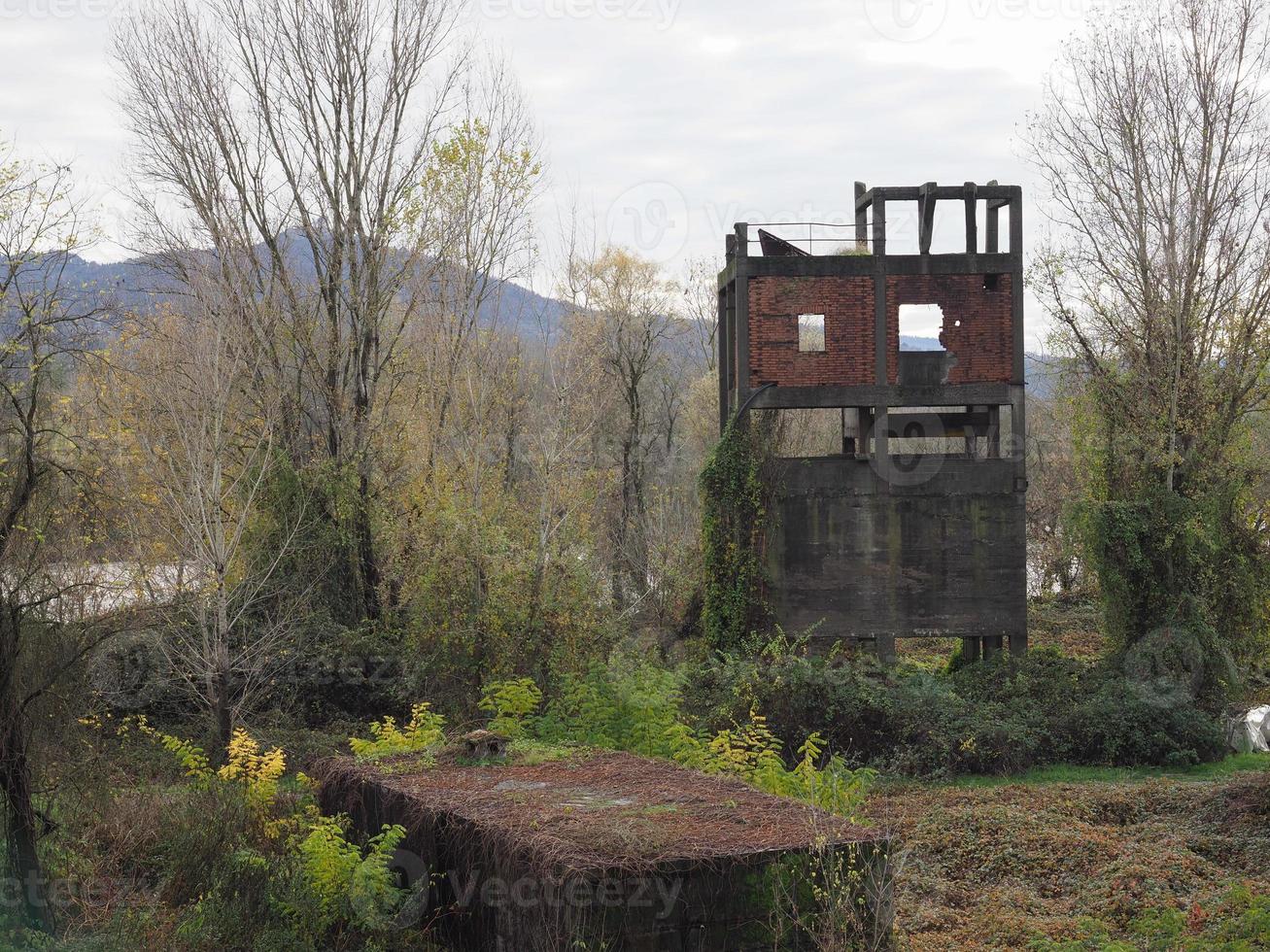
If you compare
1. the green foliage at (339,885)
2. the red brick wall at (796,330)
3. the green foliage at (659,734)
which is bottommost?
the green foliage at (339,885)

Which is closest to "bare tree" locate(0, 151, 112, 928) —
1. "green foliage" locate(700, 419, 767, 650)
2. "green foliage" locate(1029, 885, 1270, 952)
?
"green foliage" locate(1029, 885, 1270, 952)

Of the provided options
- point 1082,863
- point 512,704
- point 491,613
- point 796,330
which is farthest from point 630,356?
point 1082,863

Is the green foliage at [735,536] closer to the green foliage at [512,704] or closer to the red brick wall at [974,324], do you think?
the red brick wall at [974,324]

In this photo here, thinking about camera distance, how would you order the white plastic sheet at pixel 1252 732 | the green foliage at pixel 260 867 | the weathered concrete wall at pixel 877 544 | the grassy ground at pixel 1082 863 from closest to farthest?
the green foliage at pixel 260 867 < the grassy ground at pixel 1082 863 < the white plastic sheet at pixel 1252 732 < the weathered concrete wall at pixel 877 544

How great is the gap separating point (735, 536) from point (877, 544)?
9.13 feet

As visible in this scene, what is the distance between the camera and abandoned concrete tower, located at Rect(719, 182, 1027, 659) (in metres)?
22.9

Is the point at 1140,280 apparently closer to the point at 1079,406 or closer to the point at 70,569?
the point at 1079,406

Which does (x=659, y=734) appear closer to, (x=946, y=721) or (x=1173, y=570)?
(x=946, y=721)

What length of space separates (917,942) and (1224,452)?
60.1 feet

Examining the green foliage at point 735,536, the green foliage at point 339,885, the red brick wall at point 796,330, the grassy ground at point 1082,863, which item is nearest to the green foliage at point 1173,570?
the red brick wall at point 796,330

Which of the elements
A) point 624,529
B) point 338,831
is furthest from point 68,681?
point 624,529

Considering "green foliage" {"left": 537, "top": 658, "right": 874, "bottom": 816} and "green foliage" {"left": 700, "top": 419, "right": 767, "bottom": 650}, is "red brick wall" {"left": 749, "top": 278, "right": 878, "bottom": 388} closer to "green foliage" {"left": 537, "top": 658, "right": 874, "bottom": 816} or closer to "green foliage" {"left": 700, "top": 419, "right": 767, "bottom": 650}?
"green foliage" {"left": 700, "top": 419, "right": 767, "bottom": 650}

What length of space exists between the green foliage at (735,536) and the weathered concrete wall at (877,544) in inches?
14.3

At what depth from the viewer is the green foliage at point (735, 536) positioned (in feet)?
74.8
